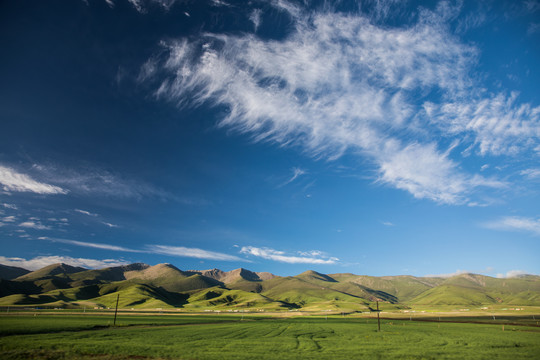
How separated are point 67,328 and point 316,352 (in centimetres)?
6744

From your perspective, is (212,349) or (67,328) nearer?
(212,349)

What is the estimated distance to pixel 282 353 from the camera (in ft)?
137

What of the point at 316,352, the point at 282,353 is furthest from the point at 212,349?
the point at 316,352

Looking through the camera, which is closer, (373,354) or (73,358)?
(73,358)

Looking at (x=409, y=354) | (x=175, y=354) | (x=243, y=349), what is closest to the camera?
(x=175, y=354)

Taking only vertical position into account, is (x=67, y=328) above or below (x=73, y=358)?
below

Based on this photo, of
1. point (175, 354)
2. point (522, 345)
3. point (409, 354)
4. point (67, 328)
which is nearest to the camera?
point (175, 354)

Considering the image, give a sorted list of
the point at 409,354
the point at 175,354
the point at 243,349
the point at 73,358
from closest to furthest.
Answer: the point at 73,358 → the point at 175,354 → the point at 409,354 → the point at 243,349

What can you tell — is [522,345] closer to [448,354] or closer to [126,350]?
[448,354]

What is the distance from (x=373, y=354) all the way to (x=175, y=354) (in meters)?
29.3

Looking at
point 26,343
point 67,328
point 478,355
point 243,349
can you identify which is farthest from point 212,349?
point 67,328

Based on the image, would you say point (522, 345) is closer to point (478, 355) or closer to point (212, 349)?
point (478, 355)

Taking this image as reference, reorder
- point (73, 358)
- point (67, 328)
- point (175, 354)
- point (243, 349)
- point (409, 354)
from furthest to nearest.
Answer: point (67, 328)
point (243, 349)
point (409, 354)
point (175, 354)
point (73, 358)

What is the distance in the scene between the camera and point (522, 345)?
180ft
